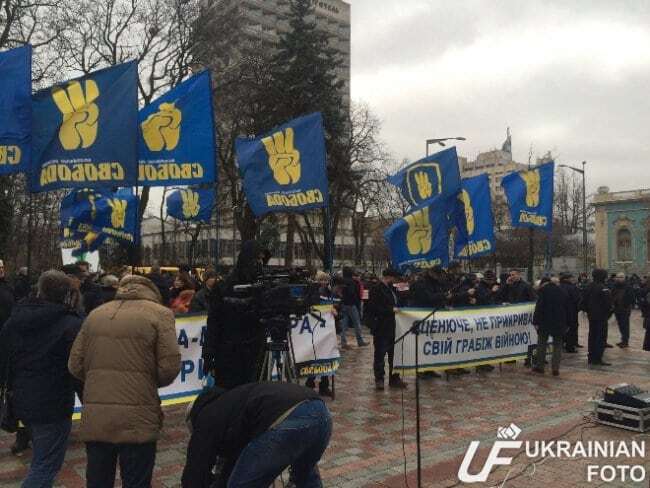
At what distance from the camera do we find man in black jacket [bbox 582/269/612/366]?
39.6 ft

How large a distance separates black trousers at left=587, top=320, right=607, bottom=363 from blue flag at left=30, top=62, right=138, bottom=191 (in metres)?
9.05

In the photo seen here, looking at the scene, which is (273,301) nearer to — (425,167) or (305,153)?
(305,153)

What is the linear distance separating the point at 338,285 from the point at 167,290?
19.3 feet

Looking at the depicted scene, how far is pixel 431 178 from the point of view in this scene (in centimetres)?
1301

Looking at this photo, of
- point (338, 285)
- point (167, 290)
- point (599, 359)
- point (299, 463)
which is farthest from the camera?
point (338, 285)

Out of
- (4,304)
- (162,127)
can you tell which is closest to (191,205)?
(162,127)

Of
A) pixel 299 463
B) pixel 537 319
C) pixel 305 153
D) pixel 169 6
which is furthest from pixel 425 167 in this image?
pixel 169 6

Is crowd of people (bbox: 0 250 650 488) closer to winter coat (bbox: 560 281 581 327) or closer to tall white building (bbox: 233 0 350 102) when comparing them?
winter coat (bbox: 560 281 581 327)

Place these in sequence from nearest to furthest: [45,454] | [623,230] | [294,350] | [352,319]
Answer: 1. [45,454]
2. [294,350]
3. [352,319]
4. [623,230]

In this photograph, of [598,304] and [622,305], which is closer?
[598,304]

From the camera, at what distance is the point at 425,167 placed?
43.0ft

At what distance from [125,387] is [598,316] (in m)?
10.6

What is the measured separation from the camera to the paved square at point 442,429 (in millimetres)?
5410

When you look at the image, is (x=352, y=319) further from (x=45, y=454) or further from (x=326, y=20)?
(x=326, y=20)
